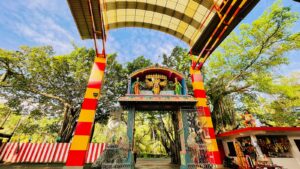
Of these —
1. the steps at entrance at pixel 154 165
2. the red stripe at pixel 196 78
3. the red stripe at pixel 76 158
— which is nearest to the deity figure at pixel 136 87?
the red stripe at pixel 196 78

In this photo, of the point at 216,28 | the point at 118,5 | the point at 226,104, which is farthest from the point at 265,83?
the point at 118,5

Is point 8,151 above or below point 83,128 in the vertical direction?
below

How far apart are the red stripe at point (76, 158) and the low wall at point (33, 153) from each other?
6846 mm

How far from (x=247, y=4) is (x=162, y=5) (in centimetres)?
531

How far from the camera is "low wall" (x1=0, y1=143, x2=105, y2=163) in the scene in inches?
441

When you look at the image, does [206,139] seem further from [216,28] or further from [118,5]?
[118,5]

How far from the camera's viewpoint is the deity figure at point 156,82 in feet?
28.2

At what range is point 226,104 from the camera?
39.3 ft

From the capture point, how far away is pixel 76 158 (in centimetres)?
639

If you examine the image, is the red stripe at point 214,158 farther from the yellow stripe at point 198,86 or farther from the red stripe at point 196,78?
the red stripe at point 196,78

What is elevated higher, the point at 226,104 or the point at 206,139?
the point at 226,104

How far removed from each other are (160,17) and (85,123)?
337 inches

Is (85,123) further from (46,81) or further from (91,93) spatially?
(46,81)

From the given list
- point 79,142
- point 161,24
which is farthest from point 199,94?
point 79,142
